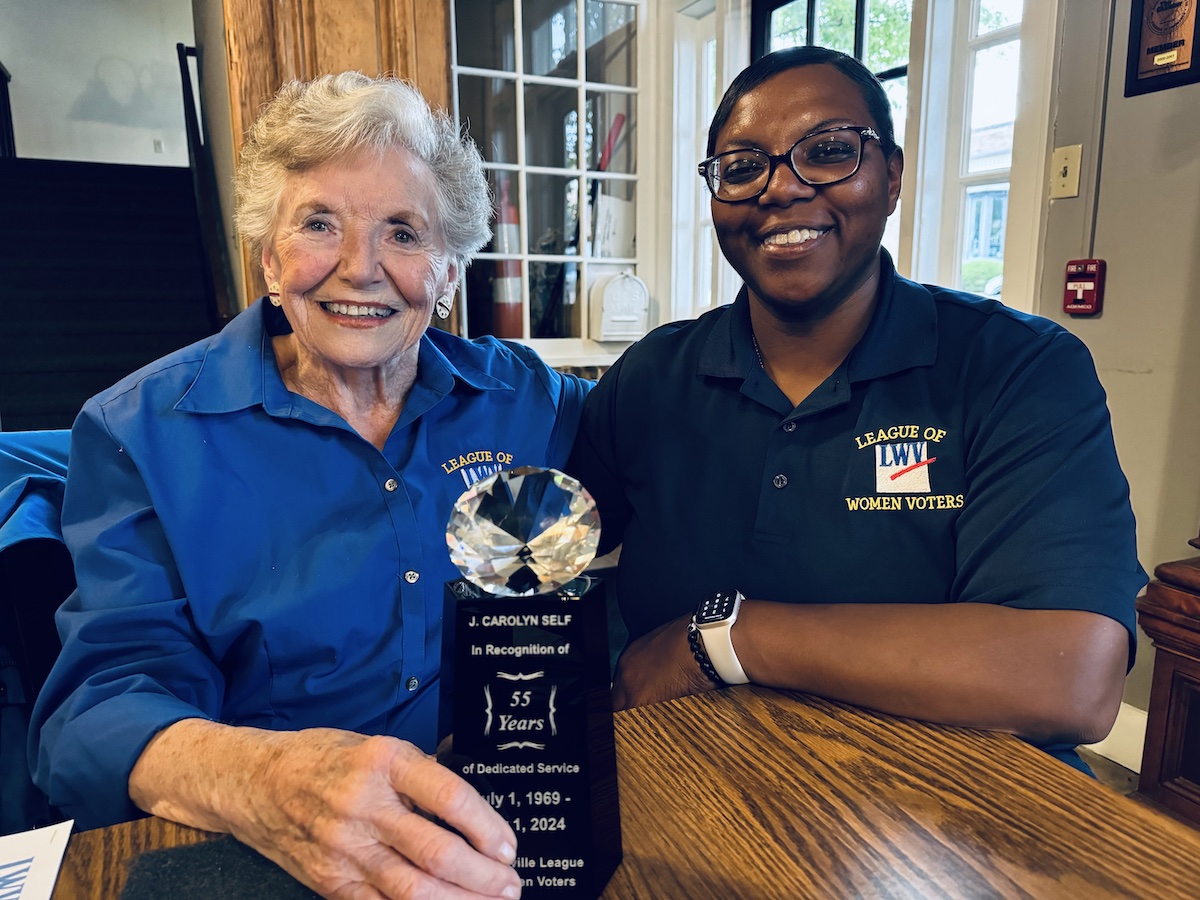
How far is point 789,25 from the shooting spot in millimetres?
3162

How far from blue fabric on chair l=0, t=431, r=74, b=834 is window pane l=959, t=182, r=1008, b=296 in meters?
2.53

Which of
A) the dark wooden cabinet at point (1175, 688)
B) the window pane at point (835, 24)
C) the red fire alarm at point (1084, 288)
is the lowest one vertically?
the dark wooden cabinet at point (1175, 688)

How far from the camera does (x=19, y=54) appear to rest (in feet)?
22.9

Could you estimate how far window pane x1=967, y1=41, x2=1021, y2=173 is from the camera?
7.70ft

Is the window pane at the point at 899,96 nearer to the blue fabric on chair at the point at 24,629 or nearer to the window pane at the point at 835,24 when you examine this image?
the window pane at the point at 835,24

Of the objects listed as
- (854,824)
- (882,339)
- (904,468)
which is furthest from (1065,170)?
(854,824)

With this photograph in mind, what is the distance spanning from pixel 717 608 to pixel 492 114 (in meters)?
3.18

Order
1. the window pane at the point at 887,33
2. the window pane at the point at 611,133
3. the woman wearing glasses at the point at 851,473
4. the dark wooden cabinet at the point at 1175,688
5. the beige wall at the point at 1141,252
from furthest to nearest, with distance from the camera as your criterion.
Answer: the window pane at the point at 611,133
the window pane at the point at 887,33
the beige wall at the point at 1141,252
the dark wooden cabinet at the point at 1175,688
the woman wearing glasses at the point at 851,473

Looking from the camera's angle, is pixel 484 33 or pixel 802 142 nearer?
pixel 802 142

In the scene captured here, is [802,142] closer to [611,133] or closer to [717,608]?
[717,608]

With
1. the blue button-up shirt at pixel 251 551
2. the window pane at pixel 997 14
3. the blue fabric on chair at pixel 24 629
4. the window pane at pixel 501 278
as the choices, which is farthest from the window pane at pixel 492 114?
the blue fabric on chair at pixel 24 629

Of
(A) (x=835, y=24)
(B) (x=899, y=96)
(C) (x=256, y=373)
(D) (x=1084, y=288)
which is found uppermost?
(A) (x=835, y=24)

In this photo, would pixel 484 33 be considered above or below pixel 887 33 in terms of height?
above

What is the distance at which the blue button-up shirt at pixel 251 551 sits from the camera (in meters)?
0.91
